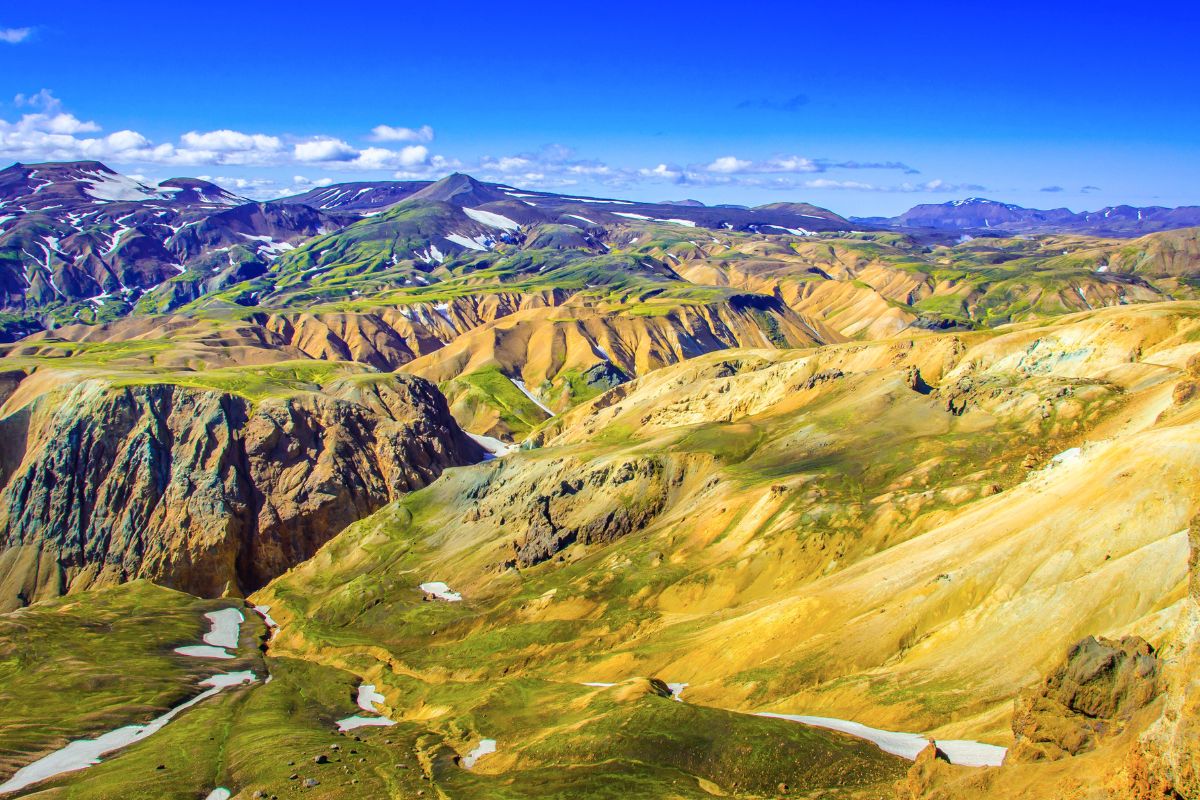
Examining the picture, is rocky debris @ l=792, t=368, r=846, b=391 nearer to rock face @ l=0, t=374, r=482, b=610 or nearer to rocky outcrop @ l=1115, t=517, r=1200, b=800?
rock face @ l=0, t=374, r=482, b=610

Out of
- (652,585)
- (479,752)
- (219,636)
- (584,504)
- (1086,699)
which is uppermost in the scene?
(1086,699)

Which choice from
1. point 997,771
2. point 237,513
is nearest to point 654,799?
point 997,771

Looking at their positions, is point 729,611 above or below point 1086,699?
below

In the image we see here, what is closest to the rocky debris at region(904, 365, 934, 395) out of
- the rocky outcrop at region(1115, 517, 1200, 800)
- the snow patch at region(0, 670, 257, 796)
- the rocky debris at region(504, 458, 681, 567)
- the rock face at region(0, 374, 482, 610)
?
the rocky debris at region(504, 458, 681, 567)

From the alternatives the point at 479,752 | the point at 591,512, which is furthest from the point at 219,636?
the point at 479,752

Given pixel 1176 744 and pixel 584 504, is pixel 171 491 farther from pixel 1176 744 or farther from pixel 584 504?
pixel 1176 744

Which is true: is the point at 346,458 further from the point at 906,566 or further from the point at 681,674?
the point at 906,566

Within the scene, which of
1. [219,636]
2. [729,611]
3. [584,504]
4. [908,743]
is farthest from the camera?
[584,504]
